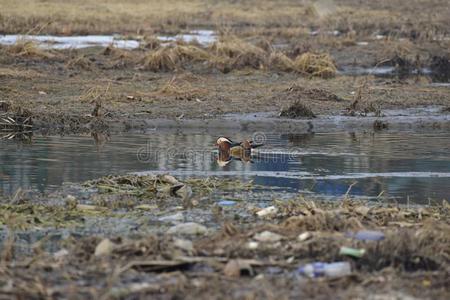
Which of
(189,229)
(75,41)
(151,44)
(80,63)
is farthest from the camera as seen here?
(75,41)

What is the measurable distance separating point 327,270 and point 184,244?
3.74 feet

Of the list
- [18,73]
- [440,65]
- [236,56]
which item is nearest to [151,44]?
[236,56]

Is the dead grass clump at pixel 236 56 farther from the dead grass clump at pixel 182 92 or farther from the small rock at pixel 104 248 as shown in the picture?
the small rock at pixel 104 248

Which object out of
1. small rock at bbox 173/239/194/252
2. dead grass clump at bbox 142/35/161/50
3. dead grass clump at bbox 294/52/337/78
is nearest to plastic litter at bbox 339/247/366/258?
small rock at bbox 173/239/194/252

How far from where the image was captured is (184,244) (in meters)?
7.30

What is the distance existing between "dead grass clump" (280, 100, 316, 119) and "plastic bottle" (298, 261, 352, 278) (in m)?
10.8

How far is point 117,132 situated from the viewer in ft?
54.3

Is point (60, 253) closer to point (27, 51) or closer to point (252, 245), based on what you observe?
point (252, 245)

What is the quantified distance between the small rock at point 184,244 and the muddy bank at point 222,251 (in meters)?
0.01

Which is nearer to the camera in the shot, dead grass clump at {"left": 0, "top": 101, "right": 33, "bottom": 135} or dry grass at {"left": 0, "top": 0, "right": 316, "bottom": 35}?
dead grass clump at {"left": 0, "top": 101, "right": 33, "bottom": 135}

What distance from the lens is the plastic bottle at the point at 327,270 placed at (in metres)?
6.71

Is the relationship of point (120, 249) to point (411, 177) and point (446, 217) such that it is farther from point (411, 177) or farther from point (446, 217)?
point (411, 177)

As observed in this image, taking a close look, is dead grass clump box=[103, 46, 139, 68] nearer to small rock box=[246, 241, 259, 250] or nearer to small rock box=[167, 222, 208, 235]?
small rock box=[167, 222, 208, 235]

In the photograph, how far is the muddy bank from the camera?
6367mm
